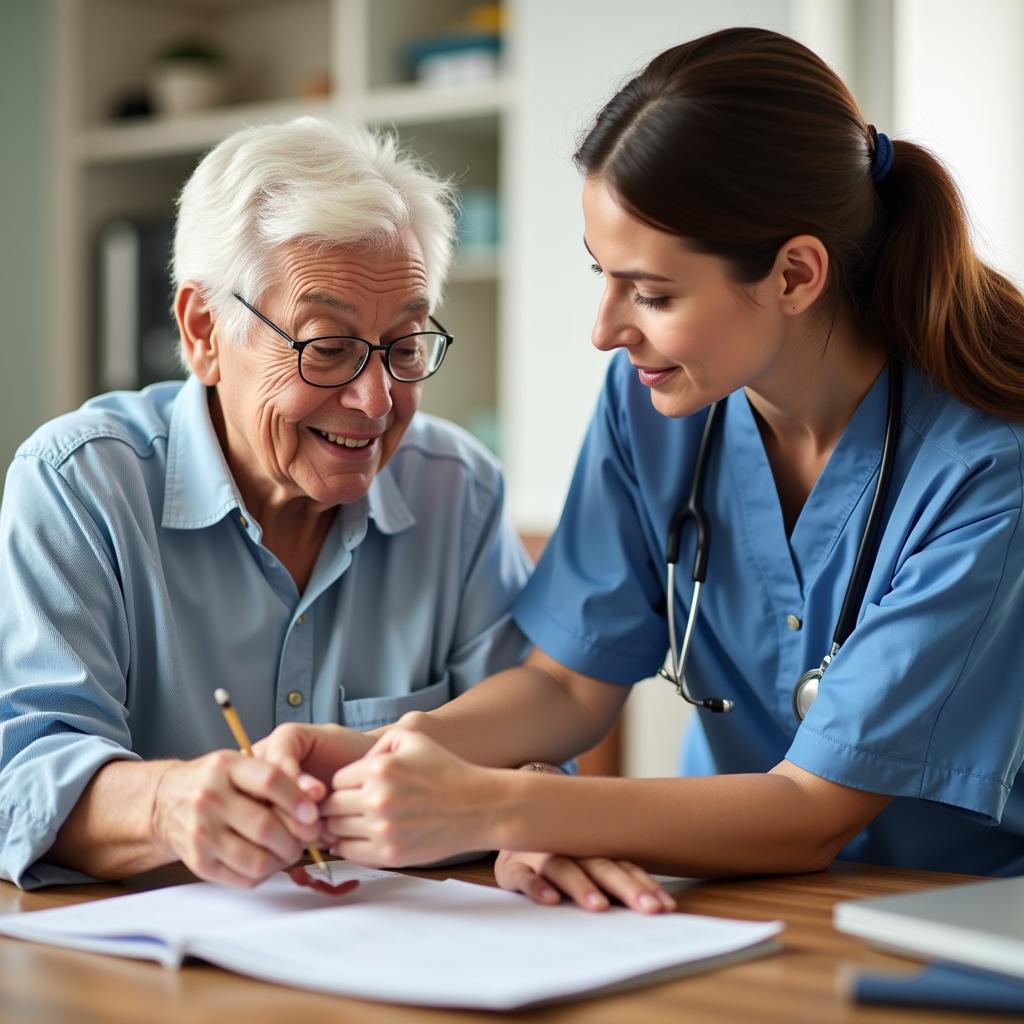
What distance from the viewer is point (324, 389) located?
1.54 meters

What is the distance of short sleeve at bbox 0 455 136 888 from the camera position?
4.04ft

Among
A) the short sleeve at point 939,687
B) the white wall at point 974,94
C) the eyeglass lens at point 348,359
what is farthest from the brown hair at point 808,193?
the white wall at point 974,94

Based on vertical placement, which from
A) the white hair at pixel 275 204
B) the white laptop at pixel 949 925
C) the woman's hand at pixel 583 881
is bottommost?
the woman's hand at pixel 583 881

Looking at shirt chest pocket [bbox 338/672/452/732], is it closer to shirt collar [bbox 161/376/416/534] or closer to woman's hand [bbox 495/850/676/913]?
shirt collar [bbox 161/376/416/534]

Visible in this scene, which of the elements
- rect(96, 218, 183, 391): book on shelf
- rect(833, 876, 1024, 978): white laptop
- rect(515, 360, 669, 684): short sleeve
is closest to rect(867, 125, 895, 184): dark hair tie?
rect(515, 360, 669, 684): short sleeve

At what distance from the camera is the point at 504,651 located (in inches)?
67.6

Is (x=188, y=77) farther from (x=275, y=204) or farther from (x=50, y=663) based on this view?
(x=50, y=663)

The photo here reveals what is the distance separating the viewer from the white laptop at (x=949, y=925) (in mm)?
931

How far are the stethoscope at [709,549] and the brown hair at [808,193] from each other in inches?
3.3

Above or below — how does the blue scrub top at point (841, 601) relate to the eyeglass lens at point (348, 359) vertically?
below

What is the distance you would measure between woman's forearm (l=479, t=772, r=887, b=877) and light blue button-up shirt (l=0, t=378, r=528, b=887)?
1.25 feet

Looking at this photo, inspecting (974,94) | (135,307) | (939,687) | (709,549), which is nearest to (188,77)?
(135,307)

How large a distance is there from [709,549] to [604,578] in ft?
0.43

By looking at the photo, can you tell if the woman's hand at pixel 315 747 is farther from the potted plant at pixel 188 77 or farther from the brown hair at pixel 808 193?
the potted plant at pixel 188 77
